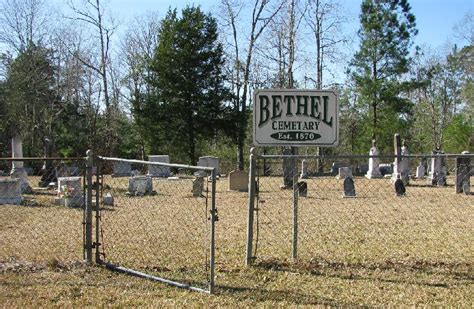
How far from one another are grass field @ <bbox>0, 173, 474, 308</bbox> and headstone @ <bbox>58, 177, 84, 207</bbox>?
503 millimetres

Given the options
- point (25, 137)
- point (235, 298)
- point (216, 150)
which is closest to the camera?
point (235, 298)

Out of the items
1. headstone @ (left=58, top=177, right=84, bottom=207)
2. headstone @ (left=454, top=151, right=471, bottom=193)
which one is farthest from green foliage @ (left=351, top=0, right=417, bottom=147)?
headstone @ (left=58, top=177, right=84, bottom=207)

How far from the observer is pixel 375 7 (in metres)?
38.0

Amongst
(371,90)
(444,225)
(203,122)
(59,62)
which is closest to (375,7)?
(371,90)

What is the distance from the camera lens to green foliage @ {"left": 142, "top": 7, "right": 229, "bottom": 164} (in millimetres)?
36406

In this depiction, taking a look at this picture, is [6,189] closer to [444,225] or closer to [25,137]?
[444,225]

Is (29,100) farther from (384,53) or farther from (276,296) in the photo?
(276,296)

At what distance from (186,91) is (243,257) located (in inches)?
1182

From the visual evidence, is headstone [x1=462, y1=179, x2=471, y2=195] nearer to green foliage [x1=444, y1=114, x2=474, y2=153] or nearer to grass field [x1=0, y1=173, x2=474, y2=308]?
grass field [x1=0, y1=173, x2=474, y2=308]

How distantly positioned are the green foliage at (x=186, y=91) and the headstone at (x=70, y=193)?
2204cm

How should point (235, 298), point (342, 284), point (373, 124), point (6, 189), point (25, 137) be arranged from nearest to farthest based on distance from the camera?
point (235, 298) < point (342, 284) < point (6, 189) < point (25, 137) < point (373, 124)

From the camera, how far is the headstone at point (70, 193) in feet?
44.8

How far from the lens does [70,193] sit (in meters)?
13.8

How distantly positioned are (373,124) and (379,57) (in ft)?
17.4
